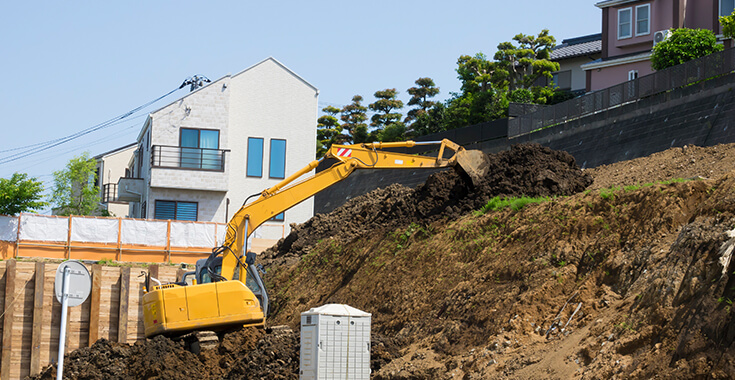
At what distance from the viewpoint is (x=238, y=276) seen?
59.3ft

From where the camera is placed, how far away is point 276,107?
4056 centimetres

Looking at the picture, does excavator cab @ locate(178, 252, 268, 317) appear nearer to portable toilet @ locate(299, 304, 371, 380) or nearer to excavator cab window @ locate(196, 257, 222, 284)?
excavator cab window @ locate(196, 257, 222, 284)

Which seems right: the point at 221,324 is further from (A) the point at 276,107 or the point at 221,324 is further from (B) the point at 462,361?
(A) the point at 276,107

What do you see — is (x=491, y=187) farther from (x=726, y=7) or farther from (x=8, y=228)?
(x=726, y=7)

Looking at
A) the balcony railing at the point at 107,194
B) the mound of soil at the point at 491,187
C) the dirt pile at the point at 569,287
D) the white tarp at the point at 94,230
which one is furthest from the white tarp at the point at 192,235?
Answer: the balcony railing at the point at 107,194

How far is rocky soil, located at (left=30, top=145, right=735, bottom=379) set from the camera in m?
11.0

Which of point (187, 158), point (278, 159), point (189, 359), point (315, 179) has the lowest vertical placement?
point (189, 359)

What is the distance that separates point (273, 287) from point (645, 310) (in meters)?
14.9

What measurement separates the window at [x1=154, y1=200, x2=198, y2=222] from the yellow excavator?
18.7 metres

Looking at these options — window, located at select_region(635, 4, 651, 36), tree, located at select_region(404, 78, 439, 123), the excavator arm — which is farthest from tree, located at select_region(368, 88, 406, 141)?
the excavator arm

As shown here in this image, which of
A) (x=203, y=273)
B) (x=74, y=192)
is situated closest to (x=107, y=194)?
(x=74, y=192)

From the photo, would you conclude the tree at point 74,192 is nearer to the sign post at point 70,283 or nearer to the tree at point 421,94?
the tree at point 421,94

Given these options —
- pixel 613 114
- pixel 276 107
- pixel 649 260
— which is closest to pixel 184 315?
pixel 649 260

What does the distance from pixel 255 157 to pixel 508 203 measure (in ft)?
77.0
